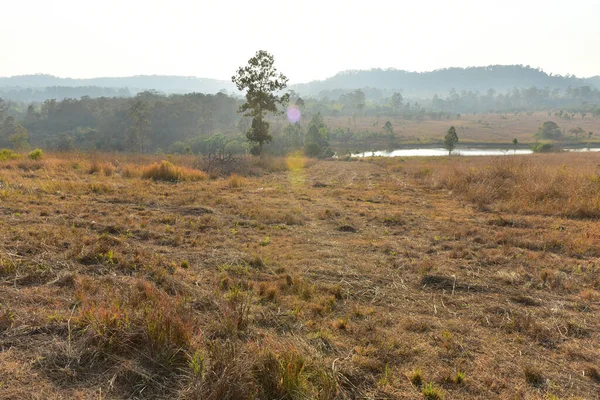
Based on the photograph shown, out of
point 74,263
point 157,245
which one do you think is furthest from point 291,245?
point 74,263

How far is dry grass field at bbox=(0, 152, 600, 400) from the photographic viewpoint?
3094 millimetres

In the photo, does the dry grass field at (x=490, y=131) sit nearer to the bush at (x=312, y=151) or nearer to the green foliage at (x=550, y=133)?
the green foliage at (x=550, y=133)

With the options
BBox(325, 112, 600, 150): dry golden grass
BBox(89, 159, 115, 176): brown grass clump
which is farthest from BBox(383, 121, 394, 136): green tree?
BBox(89, 159, 115, 176): brown grass clump

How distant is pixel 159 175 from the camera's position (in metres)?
15.3

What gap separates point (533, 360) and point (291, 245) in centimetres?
468

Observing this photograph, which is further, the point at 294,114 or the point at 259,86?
the point at 294,114

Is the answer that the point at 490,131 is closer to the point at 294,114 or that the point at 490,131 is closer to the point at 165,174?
the point at 294,114

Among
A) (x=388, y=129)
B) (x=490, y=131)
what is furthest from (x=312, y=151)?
(x=490, y=131)

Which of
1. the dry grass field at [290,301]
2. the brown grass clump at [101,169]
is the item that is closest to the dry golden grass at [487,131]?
the brown grass clump at [101,169]

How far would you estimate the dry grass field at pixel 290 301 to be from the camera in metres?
3.09

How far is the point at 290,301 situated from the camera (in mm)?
4746

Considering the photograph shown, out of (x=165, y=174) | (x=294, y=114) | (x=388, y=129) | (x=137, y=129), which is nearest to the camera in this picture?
(x=165, y=174)

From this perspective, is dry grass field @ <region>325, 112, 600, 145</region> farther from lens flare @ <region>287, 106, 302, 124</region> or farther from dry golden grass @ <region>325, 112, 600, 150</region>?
lens flare @ <region>287, 106, 302, 124</region>

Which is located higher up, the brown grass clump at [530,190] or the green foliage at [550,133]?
the green foliage at [550,133]
